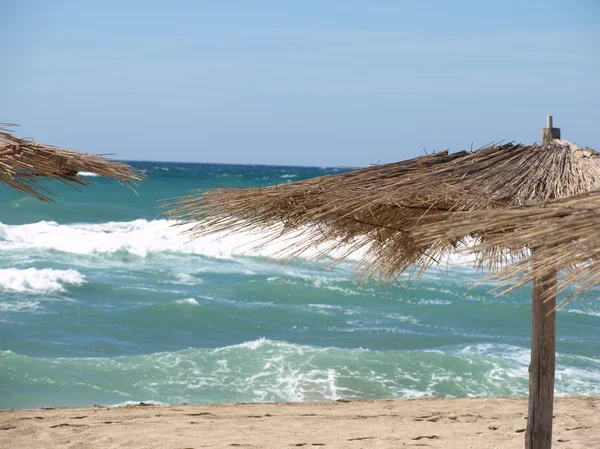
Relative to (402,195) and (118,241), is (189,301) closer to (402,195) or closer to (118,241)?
(118,241)

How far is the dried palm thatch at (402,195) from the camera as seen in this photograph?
309cm

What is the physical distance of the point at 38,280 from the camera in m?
11.8

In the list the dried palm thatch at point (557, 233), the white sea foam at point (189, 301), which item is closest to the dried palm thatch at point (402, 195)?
the dried palm thatch at point (557, 233)

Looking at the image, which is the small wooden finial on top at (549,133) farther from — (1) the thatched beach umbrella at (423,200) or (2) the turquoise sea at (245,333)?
(2) the turquoise sea at (245,333)

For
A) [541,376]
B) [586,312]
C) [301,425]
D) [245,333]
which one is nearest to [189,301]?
[245,333]

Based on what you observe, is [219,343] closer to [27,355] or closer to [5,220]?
[27,355]

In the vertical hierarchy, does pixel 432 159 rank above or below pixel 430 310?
above

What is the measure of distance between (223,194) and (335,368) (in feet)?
14.9

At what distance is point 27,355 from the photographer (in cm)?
779

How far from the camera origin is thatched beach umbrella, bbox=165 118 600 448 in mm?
3094

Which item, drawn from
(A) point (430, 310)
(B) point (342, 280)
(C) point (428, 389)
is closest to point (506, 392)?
(C) point (428, 389)

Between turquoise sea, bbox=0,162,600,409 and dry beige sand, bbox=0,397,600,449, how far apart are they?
728 mm

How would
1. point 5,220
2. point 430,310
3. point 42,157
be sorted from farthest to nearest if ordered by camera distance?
point 5,220, point 430,310, point 42,157

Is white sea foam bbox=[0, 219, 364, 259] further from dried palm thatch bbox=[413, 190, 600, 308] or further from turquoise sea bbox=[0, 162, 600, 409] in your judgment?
dried palm thatch bbox=[413, 190, 600, 308]
